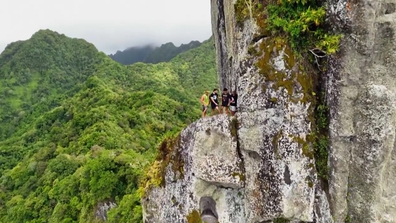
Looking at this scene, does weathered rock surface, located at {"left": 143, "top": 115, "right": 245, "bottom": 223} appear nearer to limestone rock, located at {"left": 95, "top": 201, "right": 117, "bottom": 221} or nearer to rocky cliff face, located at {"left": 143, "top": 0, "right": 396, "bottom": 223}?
rocky cliff face, located at {"left": 143, "top": 0, "right": 396, "bottom": 223}

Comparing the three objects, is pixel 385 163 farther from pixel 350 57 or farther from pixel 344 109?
pixel 350 57

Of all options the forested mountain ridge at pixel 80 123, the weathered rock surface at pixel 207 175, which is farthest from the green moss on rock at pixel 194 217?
the forested mountain ridge at pixel 80 123

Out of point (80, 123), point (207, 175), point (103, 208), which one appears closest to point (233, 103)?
point (207, 175)

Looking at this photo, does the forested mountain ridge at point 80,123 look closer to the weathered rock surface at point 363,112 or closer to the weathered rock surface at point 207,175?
the weathered rock surface at point 207,175

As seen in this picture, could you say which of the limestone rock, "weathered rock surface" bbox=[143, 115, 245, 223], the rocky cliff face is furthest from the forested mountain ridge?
the rocky cliff face

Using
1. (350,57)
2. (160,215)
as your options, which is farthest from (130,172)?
(350,57)
